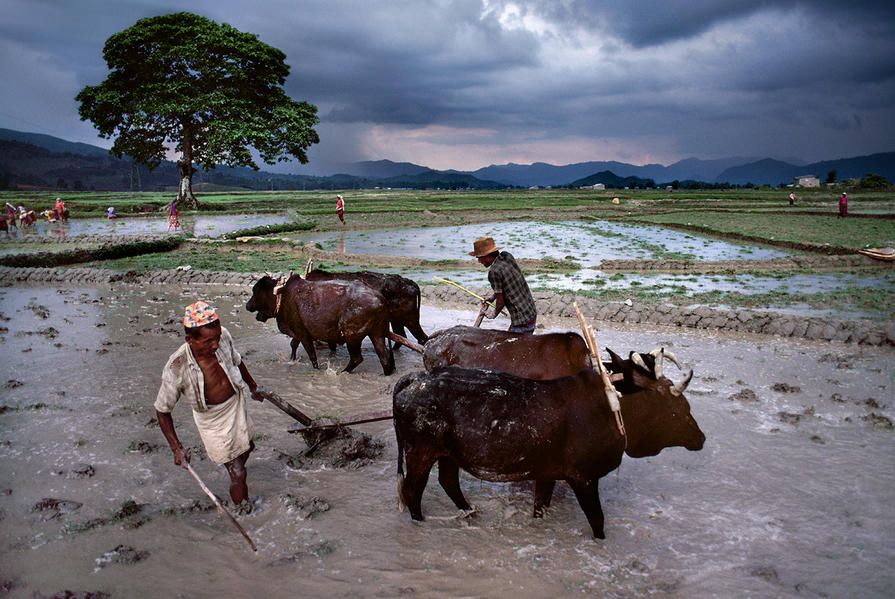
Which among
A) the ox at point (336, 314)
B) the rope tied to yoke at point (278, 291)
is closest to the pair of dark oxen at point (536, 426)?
the ox at point (336, 314)

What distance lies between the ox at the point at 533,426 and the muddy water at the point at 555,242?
617 inches

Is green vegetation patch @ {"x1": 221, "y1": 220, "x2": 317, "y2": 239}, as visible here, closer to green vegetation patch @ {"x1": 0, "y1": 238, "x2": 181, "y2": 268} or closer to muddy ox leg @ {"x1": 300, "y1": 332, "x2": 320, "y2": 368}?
green vegetation patch @ {"x1": 0, "y1": 238, "x2": 181, "y2": 268}

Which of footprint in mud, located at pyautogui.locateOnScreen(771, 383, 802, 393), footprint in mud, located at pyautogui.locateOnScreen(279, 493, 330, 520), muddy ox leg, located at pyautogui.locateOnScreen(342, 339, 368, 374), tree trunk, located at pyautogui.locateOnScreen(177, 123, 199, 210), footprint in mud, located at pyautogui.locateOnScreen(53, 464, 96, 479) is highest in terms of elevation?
tree trunk, located at pyautogui.locateOnScreen(177, 123, 199, 210)

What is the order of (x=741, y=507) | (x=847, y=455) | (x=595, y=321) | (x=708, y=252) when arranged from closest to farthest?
(x=741, y=507) → (x=847, y=455) → (x=595, y=321) → (x=708, y=252)

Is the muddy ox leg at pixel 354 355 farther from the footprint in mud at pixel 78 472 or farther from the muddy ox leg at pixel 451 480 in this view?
the muddy ox leg at pixel 451 480

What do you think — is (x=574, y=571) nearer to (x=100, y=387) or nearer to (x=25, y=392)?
(x=100, y=387)

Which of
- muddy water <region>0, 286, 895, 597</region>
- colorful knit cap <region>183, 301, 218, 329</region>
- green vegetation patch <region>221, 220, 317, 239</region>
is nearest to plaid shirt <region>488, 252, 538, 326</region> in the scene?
muddy water <region>0, 286, 895, 597</region>

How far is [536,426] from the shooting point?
458 cm

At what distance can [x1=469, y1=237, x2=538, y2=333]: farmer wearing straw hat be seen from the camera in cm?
722

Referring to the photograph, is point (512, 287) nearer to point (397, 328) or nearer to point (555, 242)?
point (397, 328)

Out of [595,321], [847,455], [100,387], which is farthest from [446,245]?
[847,455]

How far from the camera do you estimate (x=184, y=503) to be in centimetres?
538

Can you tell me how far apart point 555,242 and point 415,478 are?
22.9 m

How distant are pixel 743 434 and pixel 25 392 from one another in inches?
368
